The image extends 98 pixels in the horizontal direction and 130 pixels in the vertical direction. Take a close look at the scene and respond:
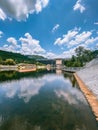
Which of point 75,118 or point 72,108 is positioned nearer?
point 75,118

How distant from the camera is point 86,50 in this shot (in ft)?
438

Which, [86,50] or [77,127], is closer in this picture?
[77,127]

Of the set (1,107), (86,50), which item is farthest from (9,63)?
(1,107)

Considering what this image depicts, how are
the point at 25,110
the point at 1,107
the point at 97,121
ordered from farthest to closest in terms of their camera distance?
the point at 1,107 < the point at 25,110 < the point at 97,121

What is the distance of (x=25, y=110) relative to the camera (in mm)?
17172

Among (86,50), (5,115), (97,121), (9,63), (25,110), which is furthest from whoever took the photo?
(9,63)

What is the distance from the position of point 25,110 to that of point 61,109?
140 inches

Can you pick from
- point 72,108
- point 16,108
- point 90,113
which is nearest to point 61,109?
point 72,108

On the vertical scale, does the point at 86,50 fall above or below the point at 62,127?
above

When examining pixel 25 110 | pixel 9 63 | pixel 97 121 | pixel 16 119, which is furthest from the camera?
pixel 9 63

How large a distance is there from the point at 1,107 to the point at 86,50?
396 ft

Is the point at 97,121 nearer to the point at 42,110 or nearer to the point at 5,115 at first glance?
the point at 42,110

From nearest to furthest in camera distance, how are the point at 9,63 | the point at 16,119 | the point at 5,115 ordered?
the point at 16,119 < the point at 5,115 < the point at 9,63

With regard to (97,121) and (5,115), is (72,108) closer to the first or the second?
(97,121)
